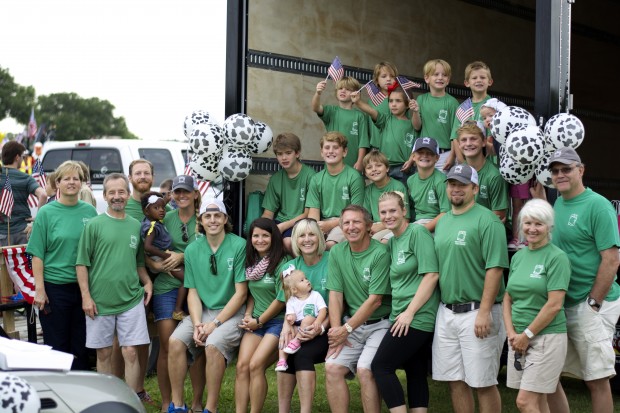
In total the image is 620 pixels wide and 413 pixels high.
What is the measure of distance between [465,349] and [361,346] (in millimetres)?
814

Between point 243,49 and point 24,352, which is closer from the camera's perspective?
point 24,352

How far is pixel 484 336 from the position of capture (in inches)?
238

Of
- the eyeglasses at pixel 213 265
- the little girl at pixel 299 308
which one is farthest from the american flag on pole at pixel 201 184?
the little girl at pixel 299 308

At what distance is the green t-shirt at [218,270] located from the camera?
287 inches

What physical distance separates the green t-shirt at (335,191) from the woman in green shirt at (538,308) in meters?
1.96

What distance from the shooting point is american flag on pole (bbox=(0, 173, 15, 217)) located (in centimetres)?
1020

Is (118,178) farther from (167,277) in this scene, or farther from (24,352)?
(24,352)

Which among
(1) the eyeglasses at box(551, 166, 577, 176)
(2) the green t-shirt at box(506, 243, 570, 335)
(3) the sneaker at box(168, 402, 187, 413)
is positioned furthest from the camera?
(3) the sneaker at box(168, 402, 187, 413)

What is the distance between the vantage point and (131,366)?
7457 mm

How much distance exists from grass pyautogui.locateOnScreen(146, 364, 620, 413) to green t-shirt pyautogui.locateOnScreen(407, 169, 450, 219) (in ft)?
5.76

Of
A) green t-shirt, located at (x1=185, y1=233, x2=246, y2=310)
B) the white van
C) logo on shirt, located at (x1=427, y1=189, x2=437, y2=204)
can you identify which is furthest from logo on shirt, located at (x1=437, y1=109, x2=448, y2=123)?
the white van

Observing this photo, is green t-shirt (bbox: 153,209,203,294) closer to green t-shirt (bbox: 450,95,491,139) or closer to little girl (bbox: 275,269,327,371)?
little girl (bbox: 275,269,327,371)

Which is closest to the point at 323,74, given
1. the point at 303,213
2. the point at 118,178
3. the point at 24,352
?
the point at 303,213

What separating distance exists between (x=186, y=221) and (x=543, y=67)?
315 centimetres
